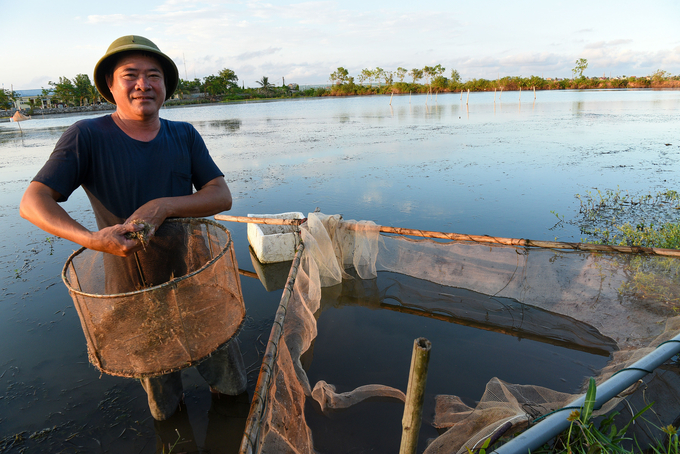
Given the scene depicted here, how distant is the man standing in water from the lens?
166cm

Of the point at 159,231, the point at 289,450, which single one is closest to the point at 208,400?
the point at 289,450

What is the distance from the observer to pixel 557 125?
18.9 m

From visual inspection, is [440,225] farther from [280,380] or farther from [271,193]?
[280,380]

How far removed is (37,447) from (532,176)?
10091 mm

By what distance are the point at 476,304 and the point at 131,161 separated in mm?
3420

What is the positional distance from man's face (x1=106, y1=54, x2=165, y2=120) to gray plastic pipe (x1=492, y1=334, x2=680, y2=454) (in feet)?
7.24

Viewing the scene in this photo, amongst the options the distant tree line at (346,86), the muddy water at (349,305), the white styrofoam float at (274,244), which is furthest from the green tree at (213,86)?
the white styrofoam float at (274,244)

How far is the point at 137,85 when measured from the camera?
1.83 meters

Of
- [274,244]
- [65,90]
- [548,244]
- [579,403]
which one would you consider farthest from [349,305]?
[65,90]

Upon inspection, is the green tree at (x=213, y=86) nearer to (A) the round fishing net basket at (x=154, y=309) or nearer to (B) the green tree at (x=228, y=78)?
(B) the green tree at (x=228, y=78)

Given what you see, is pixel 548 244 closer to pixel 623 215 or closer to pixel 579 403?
pixel 579 403

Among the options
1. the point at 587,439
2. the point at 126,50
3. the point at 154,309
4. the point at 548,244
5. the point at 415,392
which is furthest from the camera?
the point at 548,244

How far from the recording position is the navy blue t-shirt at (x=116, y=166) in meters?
1.70

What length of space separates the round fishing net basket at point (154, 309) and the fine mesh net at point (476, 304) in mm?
380
